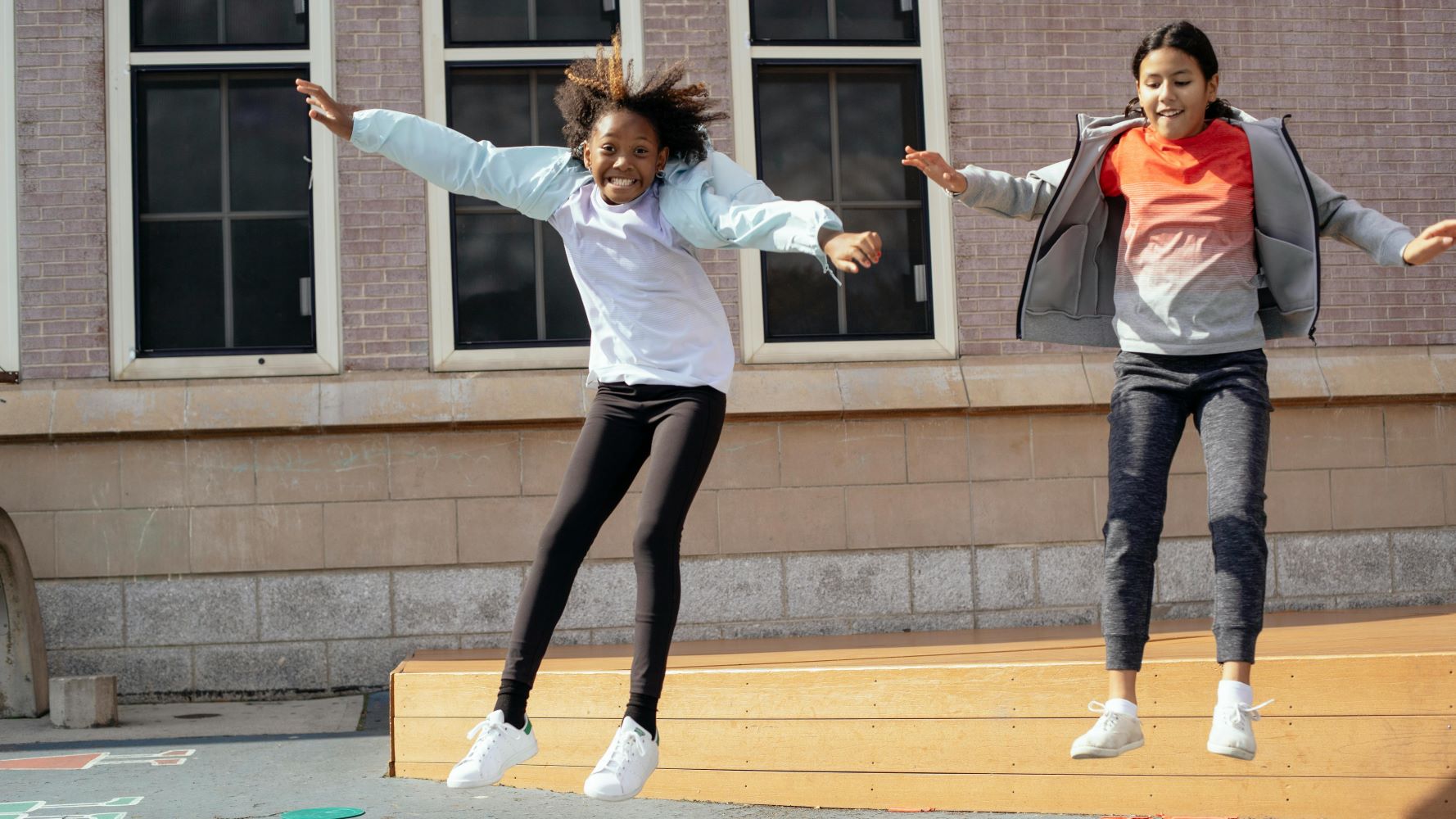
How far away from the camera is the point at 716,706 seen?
4.96m

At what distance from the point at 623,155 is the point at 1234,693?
2180 millimetres

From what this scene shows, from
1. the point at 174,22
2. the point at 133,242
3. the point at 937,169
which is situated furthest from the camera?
the point at 174,22

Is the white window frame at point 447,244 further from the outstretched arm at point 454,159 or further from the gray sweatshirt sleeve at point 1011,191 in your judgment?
the gray sweatshirt sleeve at point 1011,191

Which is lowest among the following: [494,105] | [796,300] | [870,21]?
[796,300]

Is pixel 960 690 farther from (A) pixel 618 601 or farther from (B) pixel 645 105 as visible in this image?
(A) pixel 618 601

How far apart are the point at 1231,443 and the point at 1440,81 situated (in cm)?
548

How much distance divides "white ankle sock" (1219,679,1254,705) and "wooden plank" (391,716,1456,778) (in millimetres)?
824

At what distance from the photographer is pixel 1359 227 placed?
3900 millimetres

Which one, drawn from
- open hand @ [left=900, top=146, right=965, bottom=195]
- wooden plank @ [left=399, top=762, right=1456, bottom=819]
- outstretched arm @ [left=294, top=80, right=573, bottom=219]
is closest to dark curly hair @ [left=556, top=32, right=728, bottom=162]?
outstretched arm @ [left=294, top=80, right=573, bottom=219]

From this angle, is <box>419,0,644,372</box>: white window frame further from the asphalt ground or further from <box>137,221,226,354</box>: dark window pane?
the asphalt ground

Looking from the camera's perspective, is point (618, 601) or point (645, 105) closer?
point (645, 105)

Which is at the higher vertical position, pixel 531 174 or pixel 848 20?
pixel 848 20

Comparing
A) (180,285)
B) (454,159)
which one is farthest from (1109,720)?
(180,285)

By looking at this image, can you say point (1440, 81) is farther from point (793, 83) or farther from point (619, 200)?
point (619, 200)
